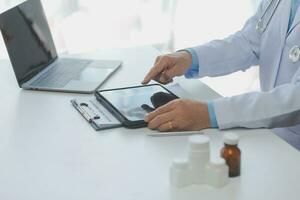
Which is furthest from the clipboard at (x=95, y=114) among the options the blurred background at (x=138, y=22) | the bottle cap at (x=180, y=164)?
the blurred background at (x=138, y=22)

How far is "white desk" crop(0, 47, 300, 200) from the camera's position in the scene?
848 millimetres

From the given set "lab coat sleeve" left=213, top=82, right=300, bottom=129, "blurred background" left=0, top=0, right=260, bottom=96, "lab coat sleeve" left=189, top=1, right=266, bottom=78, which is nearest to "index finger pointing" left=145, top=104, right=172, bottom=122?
"lab coat sleeve" left=213, top=82, right=300, bottom=129

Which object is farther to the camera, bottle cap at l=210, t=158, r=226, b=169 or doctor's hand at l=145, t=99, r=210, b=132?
doctor's hand at l=145, t=99, r=210, b=132

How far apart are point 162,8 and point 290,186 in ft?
5.39

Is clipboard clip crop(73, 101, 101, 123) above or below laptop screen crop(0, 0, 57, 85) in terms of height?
below

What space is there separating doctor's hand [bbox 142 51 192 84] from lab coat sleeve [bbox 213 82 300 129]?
30 centimetres

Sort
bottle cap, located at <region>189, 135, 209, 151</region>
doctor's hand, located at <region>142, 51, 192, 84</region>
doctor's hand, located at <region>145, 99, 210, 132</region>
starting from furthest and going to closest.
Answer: doctor's hand, located at <region>142, 51, 192, 84</region> < doctor's hand, located at <region>145, 99, 210, 132</region> < bottle cap, located at <region>189, 135, 209, 151</region>

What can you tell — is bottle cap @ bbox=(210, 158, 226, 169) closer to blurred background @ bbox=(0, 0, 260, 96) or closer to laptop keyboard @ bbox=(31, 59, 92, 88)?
laptop keyboard @ bbox=(31, 59, 92, 88)

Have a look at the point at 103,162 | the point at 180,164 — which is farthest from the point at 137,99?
the point at 180,164

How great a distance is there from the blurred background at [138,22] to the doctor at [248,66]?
2.89ft

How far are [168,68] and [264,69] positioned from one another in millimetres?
309

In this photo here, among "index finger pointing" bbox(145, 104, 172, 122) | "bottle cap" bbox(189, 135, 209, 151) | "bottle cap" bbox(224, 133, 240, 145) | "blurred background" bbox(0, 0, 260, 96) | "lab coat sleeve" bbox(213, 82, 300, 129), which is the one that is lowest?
"blurred background" bbox(0, 0, 260, 96)

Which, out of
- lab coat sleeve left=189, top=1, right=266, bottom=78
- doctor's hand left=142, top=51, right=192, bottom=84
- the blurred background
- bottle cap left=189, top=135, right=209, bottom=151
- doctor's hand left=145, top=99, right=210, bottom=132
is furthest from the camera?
the blurred background

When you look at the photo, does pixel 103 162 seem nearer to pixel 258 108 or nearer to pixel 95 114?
pixel 95 114
